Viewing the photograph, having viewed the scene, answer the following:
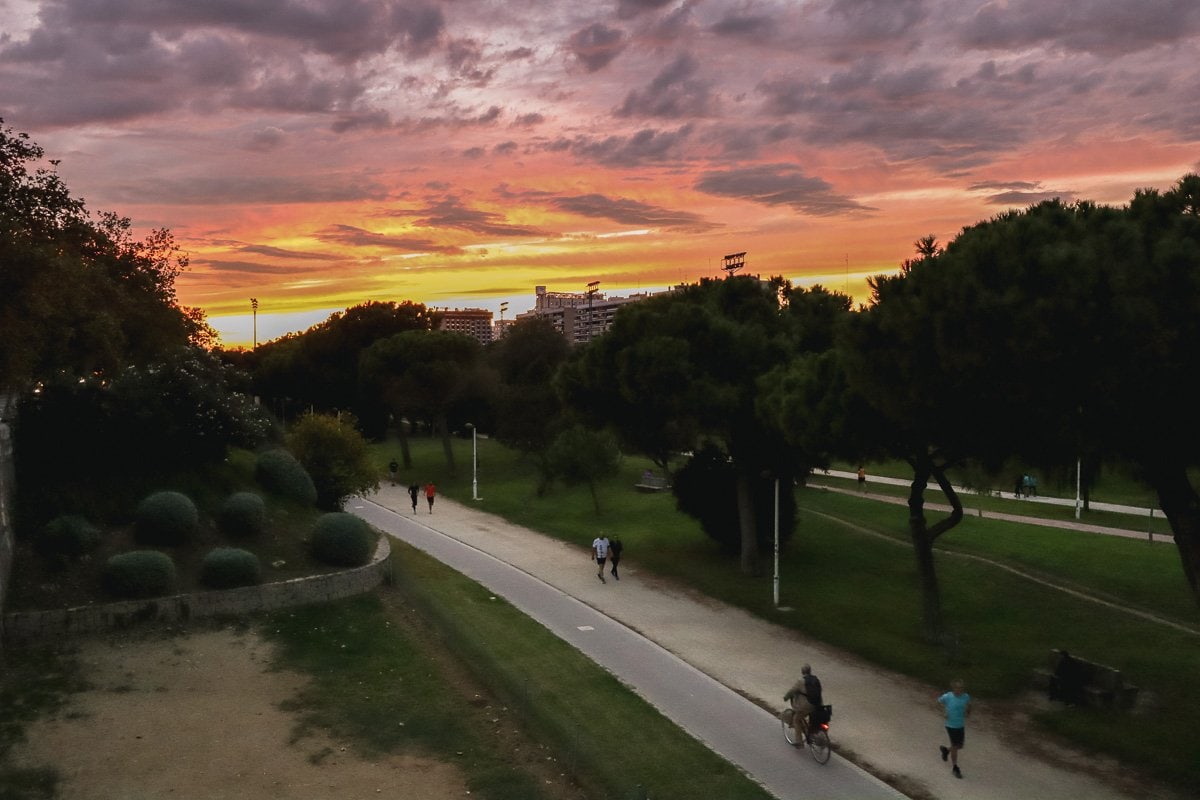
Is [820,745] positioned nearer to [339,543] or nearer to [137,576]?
[339,543]

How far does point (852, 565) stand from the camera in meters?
28.5

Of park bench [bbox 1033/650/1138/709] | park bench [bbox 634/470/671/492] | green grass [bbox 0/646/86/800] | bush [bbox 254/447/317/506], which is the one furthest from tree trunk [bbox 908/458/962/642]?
park bench [bbox 634/470/671/492]

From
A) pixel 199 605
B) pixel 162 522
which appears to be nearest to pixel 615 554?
pixel 199 605

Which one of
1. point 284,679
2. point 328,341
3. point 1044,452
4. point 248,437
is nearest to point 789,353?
point 1044,452

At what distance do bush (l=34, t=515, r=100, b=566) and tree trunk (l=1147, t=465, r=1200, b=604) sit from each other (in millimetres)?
23562

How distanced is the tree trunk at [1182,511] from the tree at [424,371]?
4493cm

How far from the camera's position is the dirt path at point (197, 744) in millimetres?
13352

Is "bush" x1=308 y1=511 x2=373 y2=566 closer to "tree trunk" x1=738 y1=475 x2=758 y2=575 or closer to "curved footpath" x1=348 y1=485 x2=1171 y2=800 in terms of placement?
"curved footpath" x1=348 y1=485 x2=1171 y2=800

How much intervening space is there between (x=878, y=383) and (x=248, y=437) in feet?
68.6

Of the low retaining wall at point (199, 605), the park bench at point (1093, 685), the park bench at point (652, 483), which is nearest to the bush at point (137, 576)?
the low retaining wall at point (199, 605)

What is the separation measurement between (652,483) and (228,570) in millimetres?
25718

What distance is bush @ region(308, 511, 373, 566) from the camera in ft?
81.3

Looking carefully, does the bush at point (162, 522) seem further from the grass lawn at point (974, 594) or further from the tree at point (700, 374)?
the grass lawn at point (974, 594)

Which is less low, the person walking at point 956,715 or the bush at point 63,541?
the bush at point 63,541
